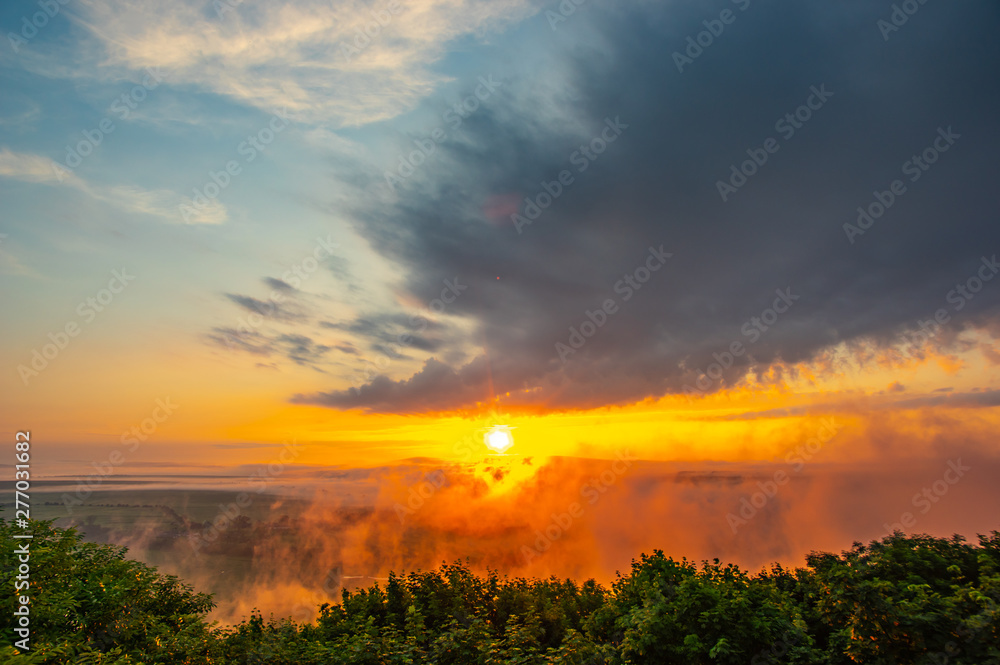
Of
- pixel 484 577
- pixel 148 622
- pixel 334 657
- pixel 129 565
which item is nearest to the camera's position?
pixel 334 657

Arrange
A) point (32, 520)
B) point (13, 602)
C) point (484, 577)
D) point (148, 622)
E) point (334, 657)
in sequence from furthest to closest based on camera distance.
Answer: point (484, 577)
point (32, 520)
point (148, 622)
point (13, 602)
point (334, 657)

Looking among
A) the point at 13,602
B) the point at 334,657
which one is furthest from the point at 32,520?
the point at 334,657

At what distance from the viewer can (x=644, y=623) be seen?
80.9 feet

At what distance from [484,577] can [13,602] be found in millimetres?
32806

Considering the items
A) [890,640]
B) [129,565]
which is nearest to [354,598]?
[129,565]

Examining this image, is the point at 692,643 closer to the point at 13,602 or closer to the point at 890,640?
the point at 890,640

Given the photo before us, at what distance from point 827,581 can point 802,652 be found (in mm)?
3670

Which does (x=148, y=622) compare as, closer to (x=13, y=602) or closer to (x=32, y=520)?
(x=13, y=602)

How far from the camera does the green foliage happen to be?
60.0 feet

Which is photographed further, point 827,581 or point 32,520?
point 32,520

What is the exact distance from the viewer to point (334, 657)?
18.0 metres

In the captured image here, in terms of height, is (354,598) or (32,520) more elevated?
(32,520)

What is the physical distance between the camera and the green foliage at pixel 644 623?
60.0 ft

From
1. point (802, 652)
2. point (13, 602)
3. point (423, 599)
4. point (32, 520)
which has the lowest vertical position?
point (802, 652)
